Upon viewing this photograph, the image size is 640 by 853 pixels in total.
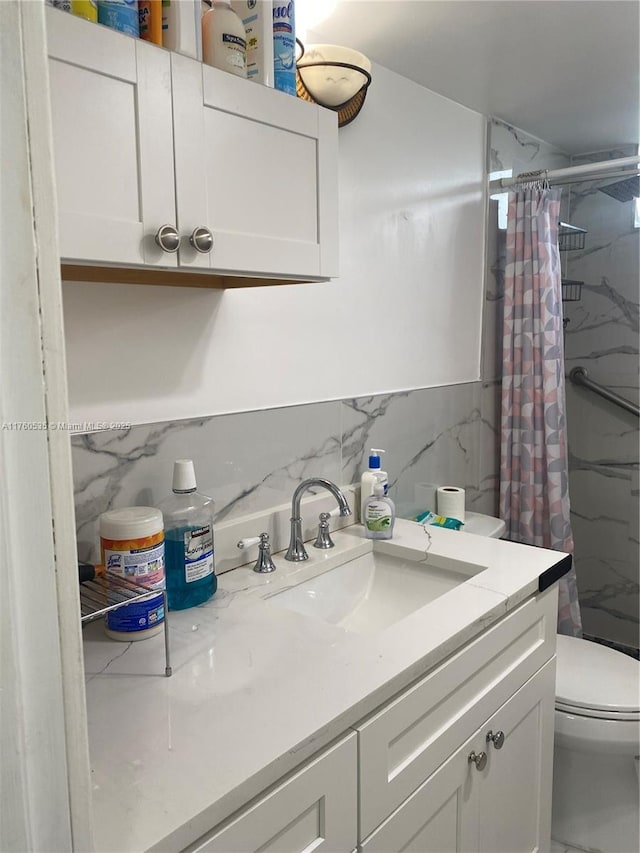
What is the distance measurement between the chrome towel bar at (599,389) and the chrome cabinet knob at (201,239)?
2.42 m

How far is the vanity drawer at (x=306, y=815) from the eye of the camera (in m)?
0.81

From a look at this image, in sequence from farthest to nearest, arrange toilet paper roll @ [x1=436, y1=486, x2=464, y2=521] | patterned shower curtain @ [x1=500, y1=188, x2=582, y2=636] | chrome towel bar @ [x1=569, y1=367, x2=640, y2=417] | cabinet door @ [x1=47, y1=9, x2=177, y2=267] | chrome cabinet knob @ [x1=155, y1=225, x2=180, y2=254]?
1. chrome towel bar @ [x1=569, y1=367, x2=640, y2=417]
2. patterned shower curtain @ [x1=500, y1=188, x2=582, y2=636]
3. toilet paper roll @ [x1=436, y1=486, x2=464, y2=521]
4. chrome cabinet knob @ [x1=155, y1=225, x2=180, y2=254]
5. cabinet door @ [x1=47, y1=9, x2=177, y2=267]

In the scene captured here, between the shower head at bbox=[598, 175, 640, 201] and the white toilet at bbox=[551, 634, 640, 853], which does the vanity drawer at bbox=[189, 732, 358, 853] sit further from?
the shower head at bbox=[598, 175, 640, 201]

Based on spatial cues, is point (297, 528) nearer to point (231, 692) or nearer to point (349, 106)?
point (231, 692)

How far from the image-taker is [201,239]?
1043 mm

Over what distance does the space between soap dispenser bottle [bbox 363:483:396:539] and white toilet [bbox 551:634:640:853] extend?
26.7 inches

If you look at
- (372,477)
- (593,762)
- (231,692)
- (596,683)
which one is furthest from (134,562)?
(593,762)

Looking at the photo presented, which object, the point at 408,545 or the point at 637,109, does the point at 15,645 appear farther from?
the point at 637,109

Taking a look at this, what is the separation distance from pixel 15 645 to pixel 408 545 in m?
1.21

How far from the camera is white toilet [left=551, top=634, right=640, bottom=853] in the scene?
1752 mm

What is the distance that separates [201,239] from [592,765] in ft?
5.91

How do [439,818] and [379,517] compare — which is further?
[379,517]

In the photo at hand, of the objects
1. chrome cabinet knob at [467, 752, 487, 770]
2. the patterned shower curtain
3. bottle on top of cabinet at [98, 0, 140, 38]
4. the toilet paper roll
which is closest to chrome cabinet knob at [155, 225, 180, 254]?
bottle on top of cabinet at [98, 0, 140, 38]

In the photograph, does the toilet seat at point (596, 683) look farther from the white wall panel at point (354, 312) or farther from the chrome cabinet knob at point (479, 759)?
the white wall panel at point (354, 312)
